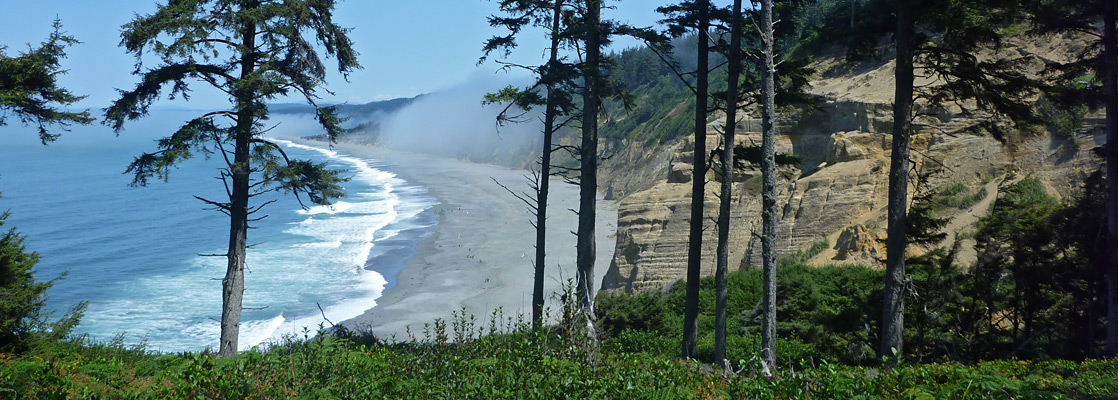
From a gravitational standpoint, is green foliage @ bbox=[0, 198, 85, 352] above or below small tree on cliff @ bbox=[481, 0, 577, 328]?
below

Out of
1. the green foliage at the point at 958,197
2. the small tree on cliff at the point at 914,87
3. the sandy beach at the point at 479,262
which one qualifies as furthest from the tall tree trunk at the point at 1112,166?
the sandy beach at the point at 479,262

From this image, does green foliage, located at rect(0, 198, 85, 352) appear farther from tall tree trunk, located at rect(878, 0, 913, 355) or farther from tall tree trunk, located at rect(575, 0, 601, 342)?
tall tree trunk, located at rect(878, 0, 913, 355)

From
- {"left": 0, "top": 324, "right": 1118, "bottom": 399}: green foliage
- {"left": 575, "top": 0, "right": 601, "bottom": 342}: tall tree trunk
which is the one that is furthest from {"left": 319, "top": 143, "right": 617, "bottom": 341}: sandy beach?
{"left": 0, "top": 324, "right": 1118, "bottom": 399}: green foliage

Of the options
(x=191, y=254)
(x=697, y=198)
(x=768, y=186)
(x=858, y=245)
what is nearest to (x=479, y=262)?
(x=191, y=254)

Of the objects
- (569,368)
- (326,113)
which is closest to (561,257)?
(326,113)

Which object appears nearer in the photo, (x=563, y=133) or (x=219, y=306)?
(x=219, y=306)

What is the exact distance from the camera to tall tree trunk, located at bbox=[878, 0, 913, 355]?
32.6 feet

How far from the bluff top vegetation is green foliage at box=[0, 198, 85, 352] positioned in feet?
0.11

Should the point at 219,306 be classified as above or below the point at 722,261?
below

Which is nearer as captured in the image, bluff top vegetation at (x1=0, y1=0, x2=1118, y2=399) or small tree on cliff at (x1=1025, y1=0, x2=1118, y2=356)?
bluff top vegetation at (x1=0, y1=0, x2=1118, y2=399)

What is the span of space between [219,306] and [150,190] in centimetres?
5128

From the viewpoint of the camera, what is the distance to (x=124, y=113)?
12.5 m

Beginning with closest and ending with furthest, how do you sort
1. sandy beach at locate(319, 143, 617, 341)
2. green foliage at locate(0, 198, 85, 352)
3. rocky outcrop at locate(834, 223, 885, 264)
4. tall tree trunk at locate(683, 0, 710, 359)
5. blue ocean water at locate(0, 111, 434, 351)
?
green foliage at locate(0, 198, 85, 352) < tall tree trunk at locate(683, 0, 710, 359) < rocky outcrop at locate(834, 223, 885, 264) < blue ocean water at locate(0, 111, 434, 351) < sandy beach at locate(319, 143, 617, 341)

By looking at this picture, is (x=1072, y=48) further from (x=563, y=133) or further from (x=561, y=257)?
(x=563, y=133)
